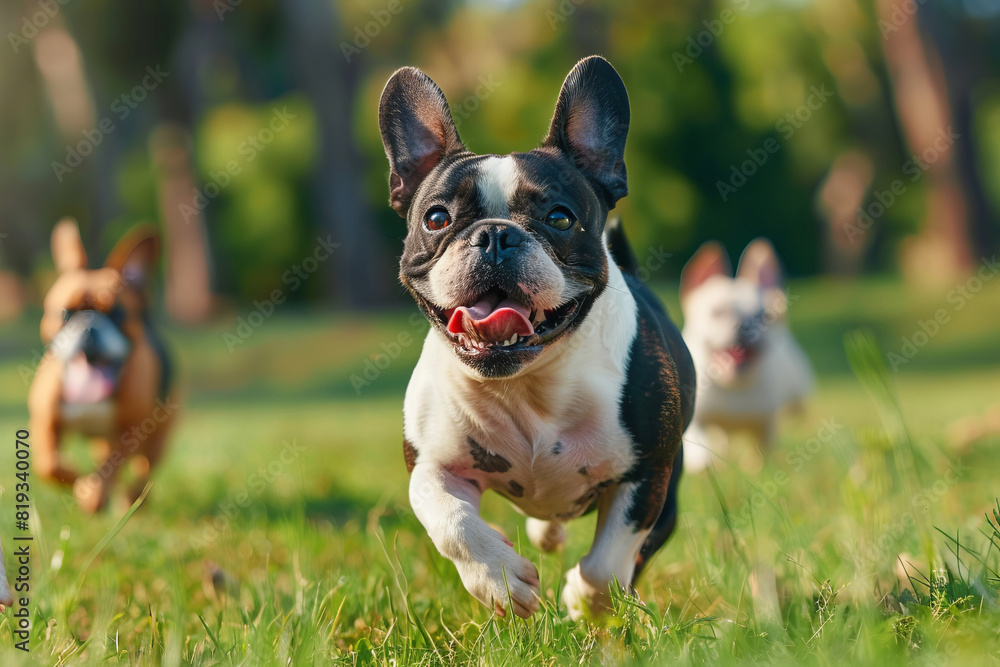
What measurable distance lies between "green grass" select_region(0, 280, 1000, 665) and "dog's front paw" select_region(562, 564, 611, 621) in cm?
6

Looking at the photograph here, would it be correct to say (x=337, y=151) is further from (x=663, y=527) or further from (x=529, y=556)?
(x=663, y=527)

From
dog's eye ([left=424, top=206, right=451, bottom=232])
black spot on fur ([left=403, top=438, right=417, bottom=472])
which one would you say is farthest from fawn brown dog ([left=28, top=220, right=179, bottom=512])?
dog's eye ([left=424, top=206, right=451, bottom=232])

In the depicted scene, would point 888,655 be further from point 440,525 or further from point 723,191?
point 723,191

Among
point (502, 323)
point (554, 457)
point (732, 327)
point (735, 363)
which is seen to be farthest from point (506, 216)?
point (735, 363)

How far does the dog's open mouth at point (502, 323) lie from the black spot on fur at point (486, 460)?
30cm

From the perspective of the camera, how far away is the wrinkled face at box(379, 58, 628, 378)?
8.21ft

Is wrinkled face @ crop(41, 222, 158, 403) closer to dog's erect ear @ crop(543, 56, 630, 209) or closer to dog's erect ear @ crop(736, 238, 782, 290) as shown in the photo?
dog's erect ear @ crop(543, 56, 630, 209)

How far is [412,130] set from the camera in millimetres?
2980

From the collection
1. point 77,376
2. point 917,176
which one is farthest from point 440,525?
point 917,176

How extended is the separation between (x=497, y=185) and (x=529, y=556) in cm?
121

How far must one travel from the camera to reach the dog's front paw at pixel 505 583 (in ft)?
7.90

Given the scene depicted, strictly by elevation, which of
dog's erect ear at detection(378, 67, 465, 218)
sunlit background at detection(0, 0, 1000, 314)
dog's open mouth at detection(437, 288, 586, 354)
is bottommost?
sunlit background at detection(0, 0, 1000, 314)

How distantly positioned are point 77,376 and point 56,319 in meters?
0.33

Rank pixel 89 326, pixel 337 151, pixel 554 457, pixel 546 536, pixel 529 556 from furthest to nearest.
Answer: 1. pixel 337 151
2. pixel 89 326
3. pixel 546 536
4. pixel 529 556
5. pixel 554 457
